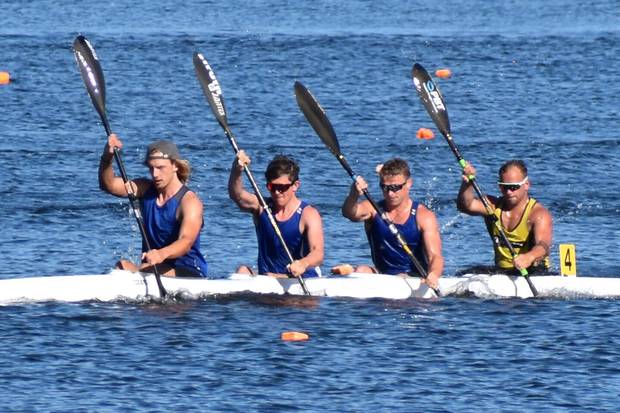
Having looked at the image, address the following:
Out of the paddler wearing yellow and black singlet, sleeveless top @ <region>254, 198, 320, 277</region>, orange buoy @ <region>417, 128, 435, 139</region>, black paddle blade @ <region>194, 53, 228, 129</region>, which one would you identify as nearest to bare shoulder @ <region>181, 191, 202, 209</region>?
sleeveless top @ <region>254, 198, 320, 277</region>

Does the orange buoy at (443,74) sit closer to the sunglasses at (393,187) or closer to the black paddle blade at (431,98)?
the black paddle blade at (431,98)

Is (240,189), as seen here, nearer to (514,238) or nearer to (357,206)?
(357,206)

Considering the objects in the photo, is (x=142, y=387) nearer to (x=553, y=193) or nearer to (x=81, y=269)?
(x=81, y=269)

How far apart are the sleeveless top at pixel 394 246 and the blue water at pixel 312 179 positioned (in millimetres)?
598

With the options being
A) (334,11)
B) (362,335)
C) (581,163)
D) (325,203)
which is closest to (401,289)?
(362,335)

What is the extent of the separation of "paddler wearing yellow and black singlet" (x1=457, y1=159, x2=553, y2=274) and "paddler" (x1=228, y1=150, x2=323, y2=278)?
5.16 feet

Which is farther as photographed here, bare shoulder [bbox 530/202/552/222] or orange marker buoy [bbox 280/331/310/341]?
bare shoulder [bbox 530/202/552/222]

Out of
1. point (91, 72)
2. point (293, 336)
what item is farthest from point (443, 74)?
point (293, 336)

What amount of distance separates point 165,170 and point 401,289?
2518 mm

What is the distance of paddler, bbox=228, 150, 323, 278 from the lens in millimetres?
14938

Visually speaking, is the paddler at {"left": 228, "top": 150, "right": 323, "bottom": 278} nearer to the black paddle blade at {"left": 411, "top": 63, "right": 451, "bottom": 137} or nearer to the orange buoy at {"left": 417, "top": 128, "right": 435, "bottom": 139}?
the black paddle blade at {"left": 411, "top": 63, "right": 451, "bottom": 137}

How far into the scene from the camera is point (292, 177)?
15016 millimetres

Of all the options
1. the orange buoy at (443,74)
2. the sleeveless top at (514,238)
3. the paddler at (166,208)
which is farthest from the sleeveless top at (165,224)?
the orange buoy at (443,74)

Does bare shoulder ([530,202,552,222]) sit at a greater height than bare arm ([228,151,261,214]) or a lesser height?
lesser
